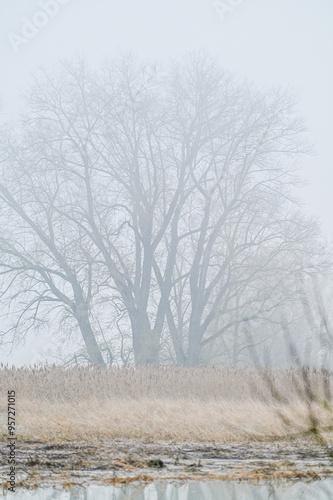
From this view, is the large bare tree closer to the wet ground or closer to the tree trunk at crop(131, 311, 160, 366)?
the tree trunk at crop(131, 311, 160, 366)

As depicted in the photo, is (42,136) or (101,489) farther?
(42,136)

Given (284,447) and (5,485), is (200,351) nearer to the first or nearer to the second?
(284,447)

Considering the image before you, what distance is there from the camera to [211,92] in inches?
1248

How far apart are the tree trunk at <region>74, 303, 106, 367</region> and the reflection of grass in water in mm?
7690

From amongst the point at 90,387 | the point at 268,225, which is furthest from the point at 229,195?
the point at 90,387

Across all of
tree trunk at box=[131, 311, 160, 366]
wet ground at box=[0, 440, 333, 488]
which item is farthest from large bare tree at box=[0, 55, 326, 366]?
wet ground at box=[0, 440, 333, 488]

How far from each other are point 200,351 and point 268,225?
17.9ft

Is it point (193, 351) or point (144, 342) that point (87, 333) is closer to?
point (144, 342)

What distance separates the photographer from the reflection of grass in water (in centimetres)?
1345

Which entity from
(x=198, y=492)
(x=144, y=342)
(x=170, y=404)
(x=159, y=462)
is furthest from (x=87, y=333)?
(x=198, y=492)

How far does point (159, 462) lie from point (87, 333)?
2094 cm

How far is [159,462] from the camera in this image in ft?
30.6

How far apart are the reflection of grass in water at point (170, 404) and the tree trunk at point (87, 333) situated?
7690mm

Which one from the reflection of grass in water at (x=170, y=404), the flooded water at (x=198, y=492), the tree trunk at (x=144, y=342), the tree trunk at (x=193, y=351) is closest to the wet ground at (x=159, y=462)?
the flooded water at (x=198, y=492)
